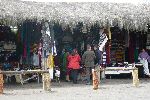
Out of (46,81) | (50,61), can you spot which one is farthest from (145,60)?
(46,81)

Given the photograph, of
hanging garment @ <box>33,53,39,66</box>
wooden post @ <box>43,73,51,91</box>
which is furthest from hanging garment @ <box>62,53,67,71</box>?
wooden post @ <box>43,73,51,91</box>

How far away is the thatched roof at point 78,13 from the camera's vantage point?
61.4ft

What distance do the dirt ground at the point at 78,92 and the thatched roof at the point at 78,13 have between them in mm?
2802

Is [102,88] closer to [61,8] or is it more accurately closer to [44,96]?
[44,96]

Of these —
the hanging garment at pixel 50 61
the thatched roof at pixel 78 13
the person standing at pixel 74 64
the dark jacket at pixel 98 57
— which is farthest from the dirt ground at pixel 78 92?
the thatched roof at pixel 78 13

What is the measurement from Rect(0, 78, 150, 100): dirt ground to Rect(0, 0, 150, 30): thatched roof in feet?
9.19

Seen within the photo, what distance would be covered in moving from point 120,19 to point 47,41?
354 centimetres

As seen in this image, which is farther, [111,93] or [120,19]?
[120,19]

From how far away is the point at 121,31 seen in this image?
22438mm

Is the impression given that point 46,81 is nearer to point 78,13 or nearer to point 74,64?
point 74,64

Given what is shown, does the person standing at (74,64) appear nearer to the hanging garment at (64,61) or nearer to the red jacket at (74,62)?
the red jacket at (74,62)

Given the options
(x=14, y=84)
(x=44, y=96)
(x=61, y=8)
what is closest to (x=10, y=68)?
(x=14, y=84)

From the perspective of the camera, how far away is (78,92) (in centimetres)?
1625

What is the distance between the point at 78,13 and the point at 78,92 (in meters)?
5.02
